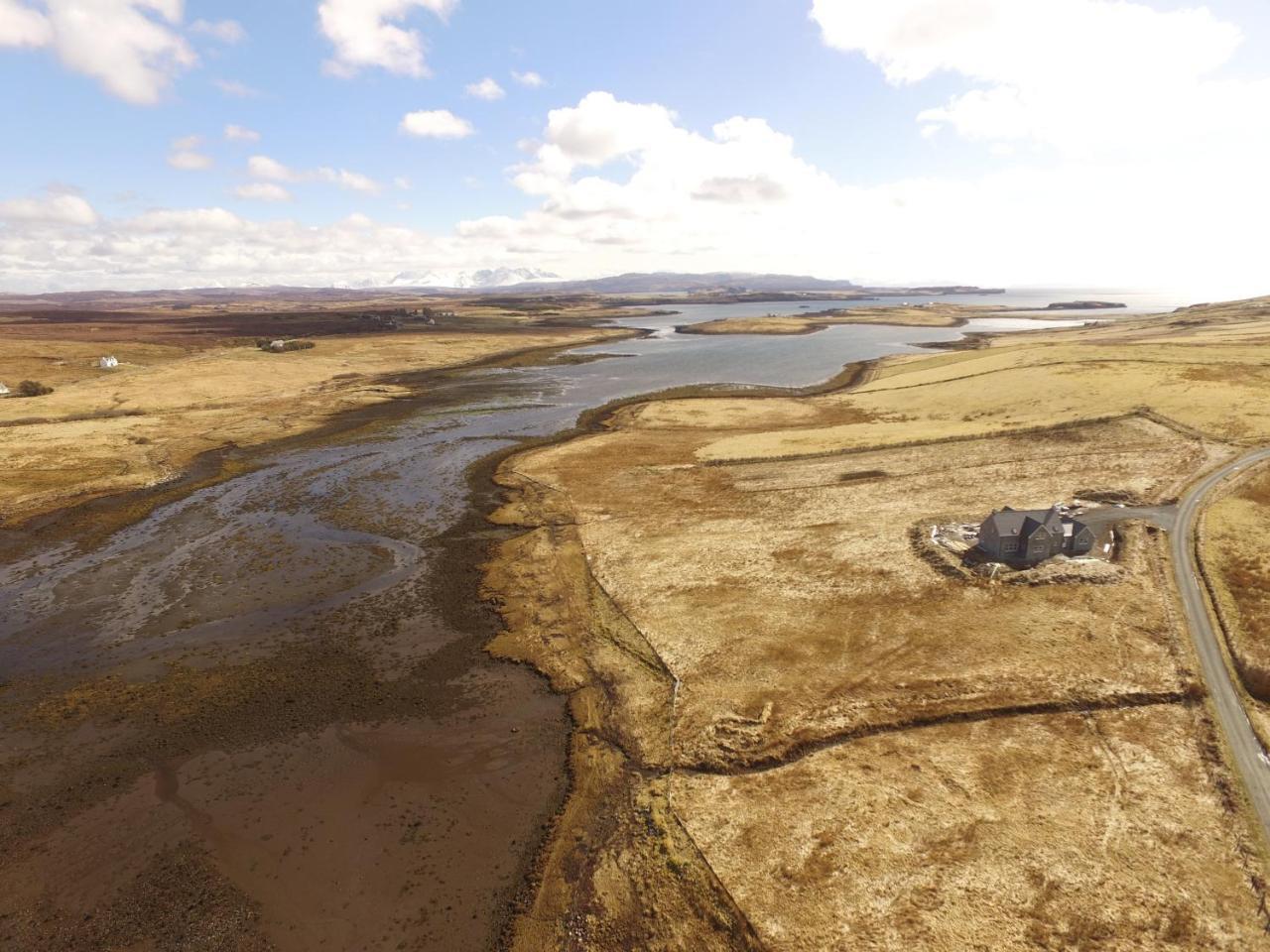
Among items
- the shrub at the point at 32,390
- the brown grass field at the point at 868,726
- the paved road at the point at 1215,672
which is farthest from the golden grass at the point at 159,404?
the paved road at the point at 1215,672

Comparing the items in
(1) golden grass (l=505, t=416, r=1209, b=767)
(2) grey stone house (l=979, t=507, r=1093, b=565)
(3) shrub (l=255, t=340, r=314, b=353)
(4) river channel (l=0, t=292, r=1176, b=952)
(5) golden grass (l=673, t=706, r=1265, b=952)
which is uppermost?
(3) shrub (l=255, t=340, r=314, b=353)

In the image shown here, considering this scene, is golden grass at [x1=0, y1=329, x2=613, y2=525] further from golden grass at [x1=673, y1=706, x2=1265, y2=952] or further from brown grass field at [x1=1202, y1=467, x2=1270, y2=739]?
brown grass field at [x1=1202, y1=467, x2=1270, y2=739]

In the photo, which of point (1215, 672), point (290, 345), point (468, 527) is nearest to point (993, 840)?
point (1215, 672)

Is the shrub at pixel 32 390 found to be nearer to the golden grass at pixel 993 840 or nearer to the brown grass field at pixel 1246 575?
the golden grass at pixel 993 840

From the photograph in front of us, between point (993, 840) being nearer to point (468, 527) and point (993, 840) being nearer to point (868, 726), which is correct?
point (868, 726)

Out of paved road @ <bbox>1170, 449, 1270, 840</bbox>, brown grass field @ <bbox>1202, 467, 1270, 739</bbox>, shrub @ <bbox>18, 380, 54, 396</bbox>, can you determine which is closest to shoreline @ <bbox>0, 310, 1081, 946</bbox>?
paved road @ <bbox>1170, 449, 1270, 840</bbox>
